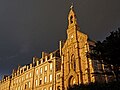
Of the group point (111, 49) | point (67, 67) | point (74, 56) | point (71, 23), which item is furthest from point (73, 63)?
point (111, 49)

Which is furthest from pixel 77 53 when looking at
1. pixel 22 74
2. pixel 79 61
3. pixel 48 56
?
Answer: pixel 22 74

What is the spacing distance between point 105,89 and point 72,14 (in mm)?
33858

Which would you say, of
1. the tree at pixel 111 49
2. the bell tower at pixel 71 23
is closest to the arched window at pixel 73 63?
the bell tower at pixel 71 23

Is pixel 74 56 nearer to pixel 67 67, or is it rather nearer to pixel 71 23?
pixel 67 67

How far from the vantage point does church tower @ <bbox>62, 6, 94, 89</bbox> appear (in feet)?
162

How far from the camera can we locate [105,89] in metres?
29.2

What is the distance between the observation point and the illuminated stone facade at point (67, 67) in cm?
4872

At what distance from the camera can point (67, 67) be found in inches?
2163


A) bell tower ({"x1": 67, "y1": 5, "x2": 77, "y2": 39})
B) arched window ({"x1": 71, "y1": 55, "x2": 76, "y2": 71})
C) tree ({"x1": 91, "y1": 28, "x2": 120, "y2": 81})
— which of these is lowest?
tree ({"x1": 91, "y1": 28, "x2": 120, "y2": 81})

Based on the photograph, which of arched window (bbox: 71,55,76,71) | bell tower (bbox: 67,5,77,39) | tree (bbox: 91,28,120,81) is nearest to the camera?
tree (bbox: 91,28,120,81)

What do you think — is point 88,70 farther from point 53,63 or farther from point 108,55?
point 108,55

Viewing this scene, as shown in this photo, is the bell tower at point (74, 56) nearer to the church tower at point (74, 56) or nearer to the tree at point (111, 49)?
the church tower at point (74, 56)

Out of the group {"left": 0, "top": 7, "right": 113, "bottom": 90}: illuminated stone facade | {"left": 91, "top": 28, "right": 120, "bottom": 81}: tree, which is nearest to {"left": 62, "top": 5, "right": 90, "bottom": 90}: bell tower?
{"left": 0, "top": 7, "right": 113, "bottom": 90}: illuminated stone facade

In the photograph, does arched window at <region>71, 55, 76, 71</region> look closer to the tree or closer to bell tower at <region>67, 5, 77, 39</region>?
bell tower at <region>67, 5, 77, 39</region>
